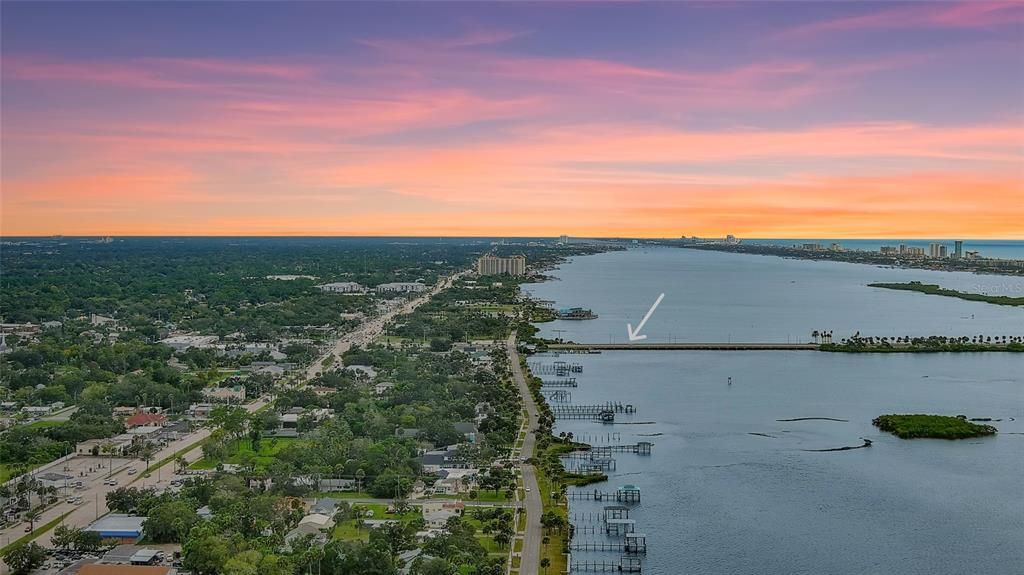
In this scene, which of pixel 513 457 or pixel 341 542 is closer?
pixel 341 542

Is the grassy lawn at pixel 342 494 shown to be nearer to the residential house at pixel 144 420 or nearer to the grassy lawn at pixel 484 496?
the grassy lawn at pixel 484 496

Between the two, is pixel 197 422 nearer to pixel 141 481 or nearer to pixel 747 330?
pixel 141 481

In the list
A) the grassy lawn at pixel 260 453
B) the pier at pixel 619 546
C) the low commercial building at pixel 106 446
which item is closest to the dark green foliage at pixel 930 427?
the pier at pixel 619 546

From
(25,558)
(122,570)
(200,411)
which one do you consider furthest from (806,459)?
(200,411)

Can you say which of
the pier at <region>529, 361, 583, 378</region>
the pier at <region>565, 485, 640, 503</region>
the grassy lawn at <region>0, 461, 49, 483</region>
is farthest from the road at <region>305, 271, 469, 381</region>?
the pier at <region>565, 485, 640, 503</region>

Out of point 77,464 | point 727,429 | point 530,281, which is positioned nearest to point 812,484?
point 727,429

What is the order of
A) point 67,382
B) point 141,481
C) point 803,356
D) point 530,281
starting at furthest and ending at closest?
point 530,281 < point 803,356 < point 67,382 < point 141,481
